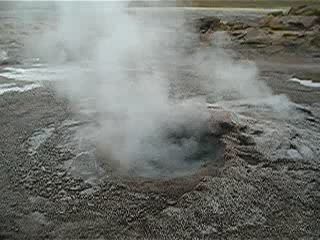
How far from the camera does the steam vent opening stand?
5113 millimetres

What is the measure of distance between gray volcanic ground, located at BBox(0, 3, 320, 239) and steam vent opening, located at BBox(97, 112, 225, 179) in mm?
14

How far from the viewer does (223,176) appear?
4.98 metres

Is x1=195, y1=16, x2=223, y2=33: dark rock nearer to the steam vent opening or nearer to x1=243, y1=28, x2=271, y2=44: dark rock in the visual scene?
x1=243, y1=28, x2=271, y2=44: dark rock

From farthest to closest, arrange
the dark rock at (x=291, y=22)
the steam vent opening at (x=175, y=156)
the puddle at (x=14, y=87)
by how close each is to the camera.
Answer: the dark rock at (x=291, y=22)
the puddle at (x=14, y=87)
the steam vent opening at (x=175, y=156)

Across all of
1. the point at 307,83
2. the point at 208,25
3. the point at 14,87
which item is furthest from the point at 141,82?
the point at 208,25

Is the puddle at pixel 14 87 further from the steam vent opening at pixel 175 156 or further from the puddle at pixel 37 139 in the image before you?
the steam vent opening at pixel 175 156

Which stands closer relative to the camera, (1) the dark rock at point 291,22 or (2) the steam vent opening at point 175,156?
(2) the steam vent opening at point 175,156

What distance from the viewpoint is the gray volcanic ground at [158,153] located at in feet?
13.7

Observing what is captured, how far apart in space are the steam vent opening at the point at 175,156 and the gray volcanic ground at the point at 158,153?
0.04 ft

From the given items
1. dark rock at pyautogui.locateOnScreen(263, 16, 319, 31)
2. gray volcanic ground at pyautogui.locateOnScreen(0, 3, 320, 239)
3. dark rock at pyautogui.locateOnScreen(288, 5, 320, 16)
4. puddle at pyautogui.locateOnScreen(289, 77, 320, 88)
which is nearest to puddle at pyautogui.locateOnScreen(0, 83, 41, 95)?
gray volcanic ground at pyautogui.locateOnScreen(0, 3, 320, 239)

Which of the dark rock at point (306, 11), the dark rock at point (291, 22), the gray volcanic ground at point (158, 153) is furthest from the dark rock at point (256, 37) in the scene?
the gray volcanic ground at point (158, 153)

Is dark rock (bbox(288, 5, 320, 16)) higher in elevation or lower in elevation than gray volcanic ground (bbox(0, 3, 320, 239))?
higher

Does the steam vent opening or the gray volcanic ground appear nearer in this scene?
the gray volcanic ground

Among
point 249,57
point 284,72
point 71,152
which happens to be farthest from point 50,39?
point 71,152
